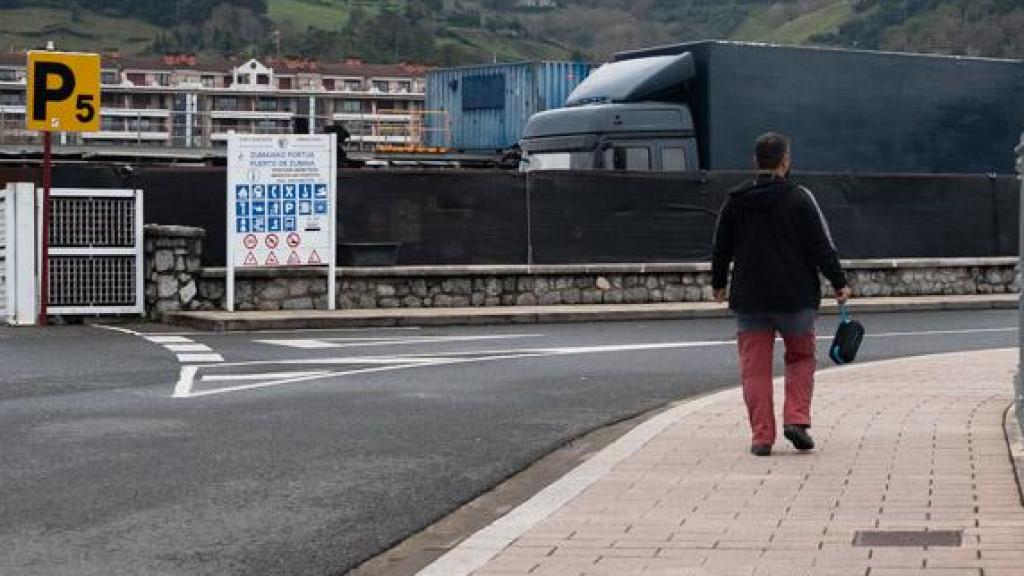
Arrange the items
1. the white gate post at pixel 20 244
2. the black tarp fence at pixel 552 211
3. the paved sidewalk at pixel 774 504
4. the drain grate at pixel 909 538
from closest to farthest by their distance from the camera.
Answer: the paved sidewalk at pixel 774 504, the drain grate at pixel 909 538, the white gate post at pixel 20 244, the black tarp fence at pixel 552 211

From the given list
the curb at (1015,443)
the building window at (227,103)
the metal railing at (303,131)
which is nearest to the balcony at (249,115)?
the building window at (227,103)

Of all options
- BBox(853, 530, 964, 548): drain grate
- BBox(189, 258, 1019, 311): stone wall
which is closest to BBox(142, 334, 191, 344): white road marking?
BBox(189, 258, 1019, 311): stone wall

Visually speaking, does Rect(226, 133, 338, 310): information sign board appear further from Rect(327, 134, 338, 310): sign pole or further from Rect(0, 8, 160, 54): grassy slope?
Rect(0, 8, 160, 54): grassy slope

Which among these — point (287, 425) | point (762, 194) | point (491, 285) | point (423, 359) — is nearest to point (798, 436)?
point (762, 194)

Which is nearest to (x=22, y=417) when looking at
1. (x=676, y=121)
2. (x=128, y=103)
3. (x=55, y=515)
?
(x=55, y=515)

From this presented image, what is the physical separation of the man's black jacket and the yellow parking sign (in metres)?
13.3

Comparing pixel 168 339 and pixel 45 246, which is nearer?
pixel 168 339

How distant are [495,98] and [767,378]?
1217 inches

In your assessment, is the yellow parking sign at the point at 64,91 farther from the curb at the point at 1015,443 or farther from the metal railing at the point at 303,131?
the curb at the point at 1015,443

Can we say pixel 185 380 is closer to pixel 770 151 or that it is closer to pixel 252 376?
pixel 252 376

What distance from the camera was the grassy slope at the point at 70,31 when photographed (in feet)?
586

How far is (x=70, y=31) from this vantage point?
181m

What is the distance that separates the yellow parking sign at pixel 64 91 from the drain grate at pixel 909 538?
15893mm

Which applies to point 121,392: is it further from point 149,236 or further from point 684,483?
point 149,236
